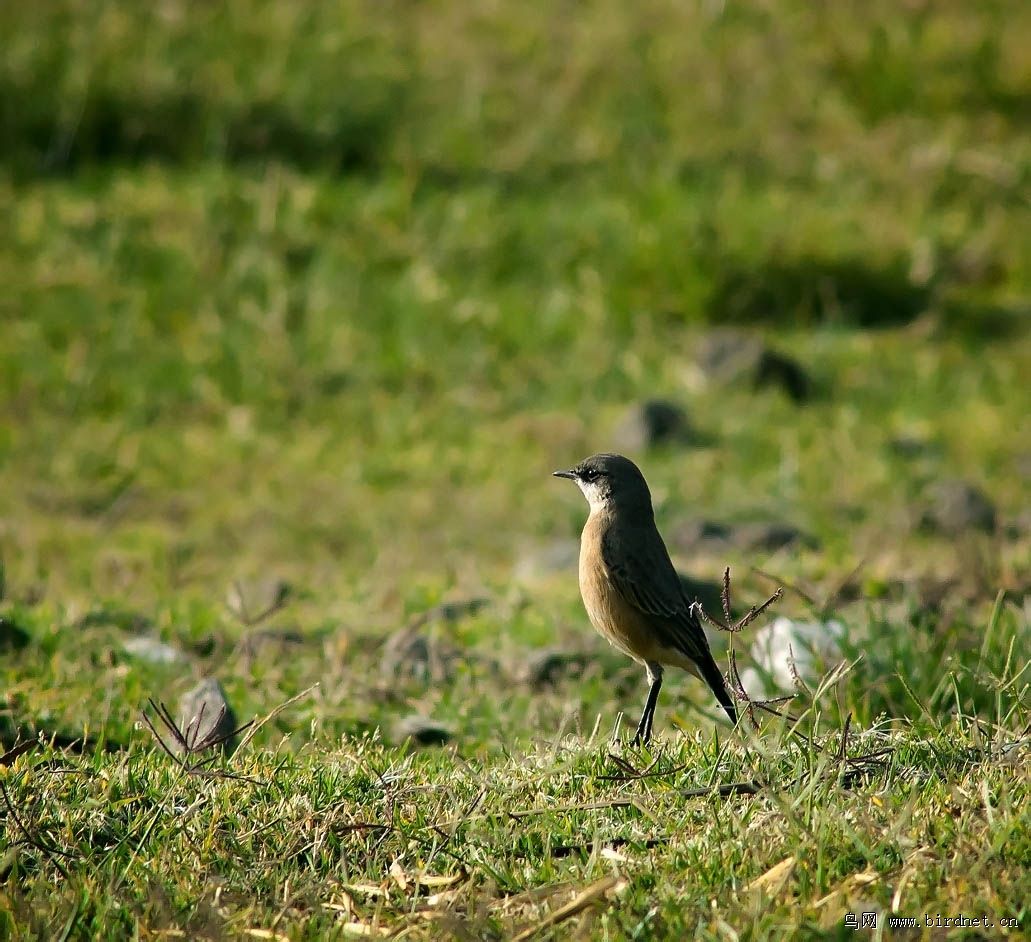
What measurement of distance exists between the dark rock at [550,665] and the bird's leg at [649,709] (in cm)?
88

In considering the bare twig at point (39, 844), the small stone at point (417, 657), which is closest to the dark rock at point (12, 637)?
the small stone at point (417, 657)

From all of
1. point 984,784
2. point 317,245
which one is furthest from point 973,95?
point 984,784

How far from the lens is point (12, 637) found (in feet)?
19.5

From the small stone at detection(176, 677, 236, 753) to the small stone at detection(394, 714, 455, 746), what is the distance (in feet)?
1.96

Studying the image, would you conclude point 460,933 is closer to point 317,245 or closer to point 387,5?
point 317,245

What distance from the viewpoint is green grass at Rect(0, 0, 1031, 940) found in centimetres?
371

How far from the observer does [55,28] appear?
514 inches

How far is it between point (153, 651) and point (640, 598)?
2.07 meters

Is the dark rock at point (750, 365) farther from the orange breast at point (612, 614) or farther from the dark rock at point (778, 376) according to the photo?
the orange breast at point (612, 614)

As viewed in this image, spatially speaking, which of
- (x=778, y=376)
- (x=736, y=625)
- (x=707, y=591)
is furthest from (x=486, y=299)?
(x=736, y=625)

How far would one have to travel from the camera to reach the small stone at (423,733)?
5.42 meters

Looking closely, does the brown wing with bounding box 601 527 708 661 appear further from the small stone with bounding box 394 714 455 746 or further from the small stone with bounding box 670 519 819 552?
the small stone with bounding box 670 519 819 552

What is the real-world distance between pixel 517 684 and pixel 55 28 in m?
9.21

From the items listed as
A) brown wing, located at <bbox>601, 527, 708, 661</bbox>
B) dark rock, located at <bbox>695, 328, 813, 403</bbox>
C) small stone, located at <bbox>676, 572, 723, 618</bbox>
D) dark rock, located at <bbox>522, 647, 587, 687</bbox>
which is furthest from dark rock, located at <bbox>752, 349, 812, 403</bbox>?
brown wing, located at <bbox>601, 527, 708, 661</bbox>
